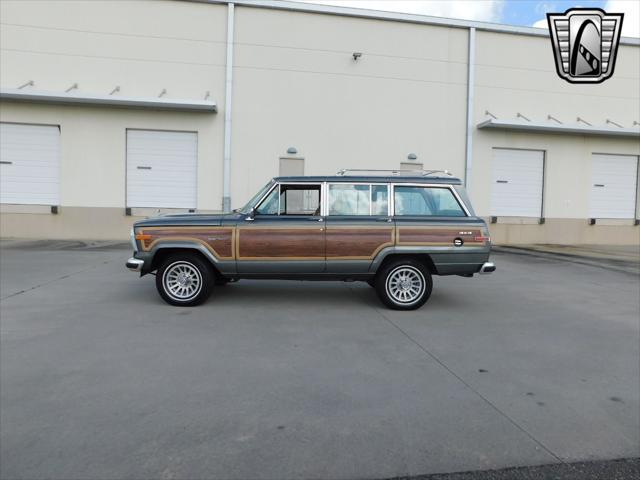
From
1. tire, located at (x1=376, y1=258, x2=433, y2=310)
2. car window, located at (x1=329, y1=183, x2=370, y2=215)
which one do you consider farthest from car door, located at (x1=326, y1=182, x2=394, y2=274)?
tire, located at (x1=376, y1=258, x2=433, y2=310)

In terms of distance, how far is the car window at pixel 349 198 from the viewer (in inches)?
268

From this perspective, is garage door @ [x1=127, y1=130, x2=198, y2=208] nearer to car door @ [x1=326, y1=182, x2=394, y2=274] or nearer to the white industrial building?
the white industrial building

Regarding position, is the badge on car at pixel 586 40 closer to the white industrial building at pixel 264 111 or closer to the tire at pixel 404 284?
the white industrial building at pixel 264 111

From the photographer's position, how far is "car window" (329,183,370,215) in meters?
6.81

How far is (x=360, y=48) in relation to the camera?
57.7 feet

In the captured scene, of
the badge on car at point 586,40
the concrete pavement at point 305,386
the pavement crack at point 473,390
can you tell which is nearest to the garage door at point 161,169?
the concrete pavement at point 305,386

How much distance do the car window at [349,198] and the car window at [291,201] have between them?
0.23 meters

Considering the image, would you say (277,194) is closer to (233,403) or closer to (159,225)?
(159,225)

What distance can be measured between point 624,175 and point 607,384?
19.1 m

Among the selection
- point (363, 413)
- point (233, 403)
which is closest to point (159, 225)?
point (233, 403)

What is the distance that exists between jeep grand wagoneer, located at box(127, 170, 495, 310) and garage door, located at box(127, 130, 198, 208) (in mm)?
10753

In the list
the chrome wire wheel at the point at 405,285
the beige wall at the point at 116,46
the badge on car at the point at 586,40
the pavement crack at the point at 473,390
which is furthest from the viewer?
the beige wall at the point at 116,46

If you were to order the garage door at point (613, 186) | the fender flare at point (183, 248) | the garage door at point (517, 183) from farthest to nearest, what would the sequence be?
the garage door at point (613, 186) → the garage door at point (517, 183) → the fender flare at point (183, 248)

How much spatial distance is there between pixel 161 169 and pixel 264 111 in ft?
14.0
